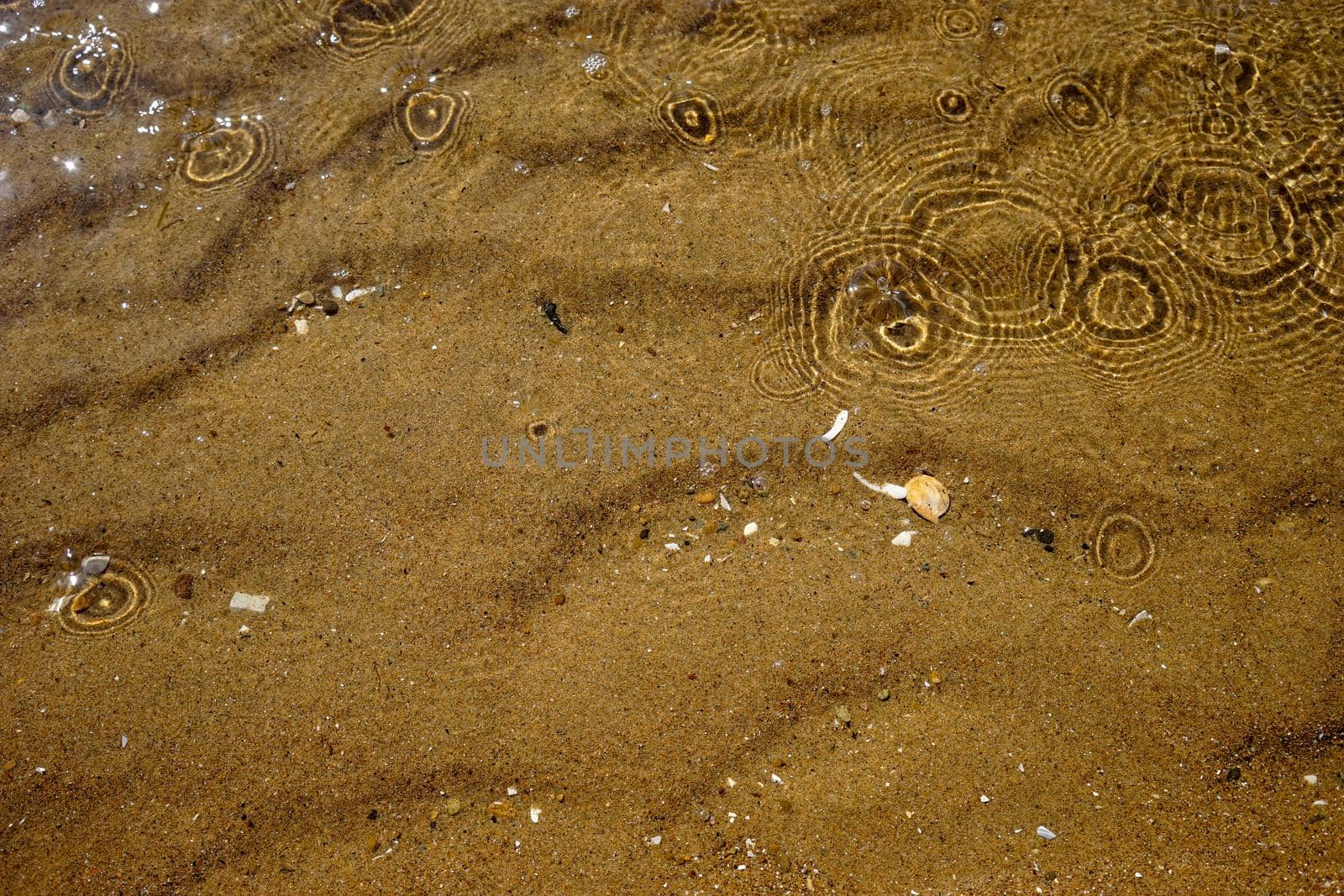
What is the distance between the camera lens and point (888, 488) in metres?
3.32

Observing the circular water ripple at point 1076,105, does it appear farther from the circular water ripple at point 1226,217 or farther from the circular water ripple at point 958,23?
the circular water ripple at point 958,23

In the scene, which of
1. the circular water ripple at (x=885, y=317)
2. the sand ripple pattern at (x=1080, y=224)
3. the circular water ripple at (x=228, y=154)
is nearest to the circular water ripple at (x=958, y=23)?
the sand ripple pattern at (x=1080, y=224)

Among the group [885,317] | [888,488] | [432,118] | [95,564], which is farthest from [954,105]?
[95,564]

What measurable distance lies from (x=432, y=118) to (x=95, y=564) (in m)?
2.43

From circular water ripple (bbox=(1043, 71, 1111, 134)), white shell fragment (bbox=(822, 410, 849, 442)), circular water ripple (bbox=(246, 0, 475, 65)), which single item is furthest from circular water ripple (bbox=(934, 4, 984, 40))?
circular water ripple (bbox=(246, 0, 475, 65))

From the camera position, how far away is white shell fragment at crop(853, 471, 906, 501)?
3.31 metres

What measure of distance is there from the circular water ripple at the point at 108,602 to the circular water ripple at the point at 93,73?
226 centimetres

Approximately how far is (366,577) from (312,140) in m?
2.10

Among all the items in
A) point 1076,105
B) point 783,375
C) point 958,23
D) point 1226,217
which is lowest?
point 783,375

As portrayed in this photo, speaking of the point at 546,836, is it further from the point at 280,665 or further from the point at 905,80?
the point at 905,80

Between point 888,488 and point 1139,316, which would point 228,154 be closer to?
point 888,488

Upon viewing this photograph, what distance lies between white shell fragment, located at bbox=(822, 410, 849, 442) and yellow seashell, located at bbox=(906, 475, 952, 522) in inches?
14.3

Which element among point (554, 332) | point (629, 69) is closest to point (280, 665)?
point (554, 332)

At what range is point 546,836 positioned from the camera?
9.76 feet
